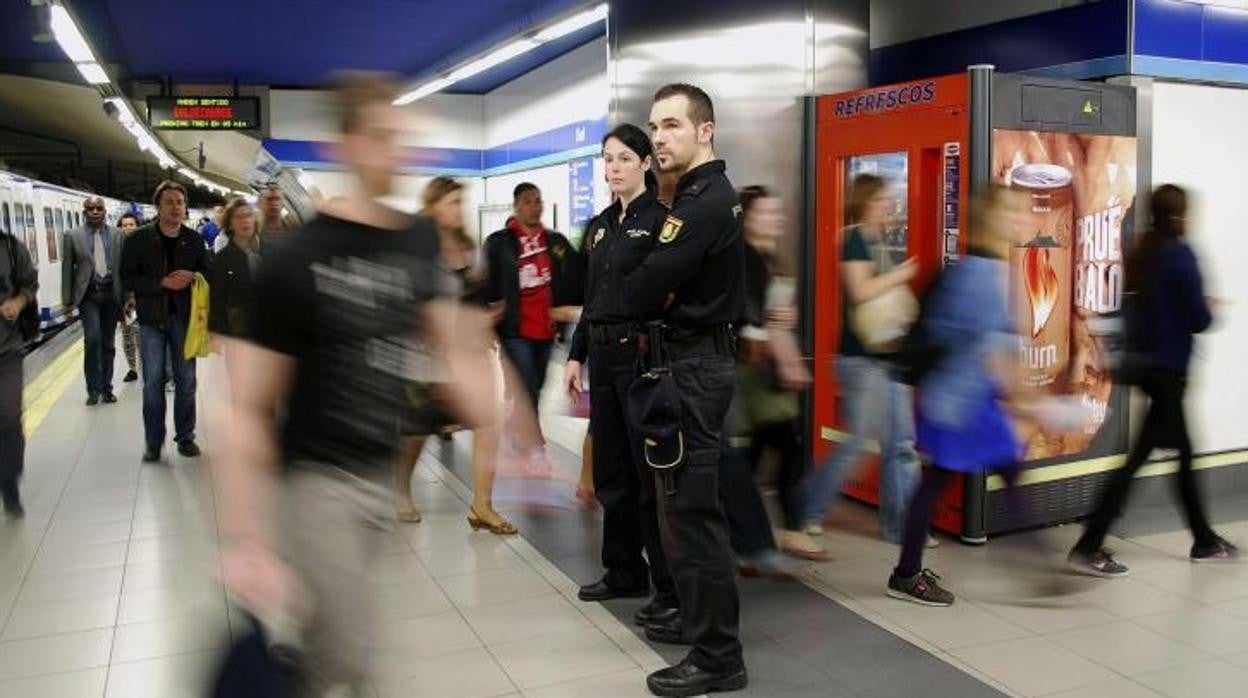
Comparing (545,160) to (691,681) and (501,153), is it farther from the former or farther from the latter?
(691,681)

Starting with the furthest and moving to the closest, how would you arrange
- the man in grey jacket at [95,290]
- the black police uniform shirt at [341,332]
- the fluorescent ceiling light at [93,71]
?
the fluorescent ceiling light at [93,71], the man in grey jacket at [95,290], the black police uniform shirt at [341,332]

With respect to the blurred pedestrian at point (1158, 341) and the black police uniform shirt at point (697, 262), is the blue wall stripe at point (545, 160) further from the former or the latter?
the black police uniform shirt at point (697, 262)

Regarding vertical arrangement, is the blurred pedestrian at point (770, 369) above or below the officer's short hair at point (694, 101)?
below

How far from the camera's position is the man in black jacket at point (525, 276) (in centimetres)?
495

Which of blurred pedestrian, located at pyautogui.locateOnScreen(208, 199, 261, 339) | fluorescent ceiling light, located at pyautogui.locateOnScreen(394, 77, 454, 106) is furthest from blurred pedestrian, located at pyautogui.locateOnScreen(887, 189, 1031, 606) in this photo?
fluorescent ceiling light, located at pyautogui.locateOnScreen(394, 77, 454, 106)

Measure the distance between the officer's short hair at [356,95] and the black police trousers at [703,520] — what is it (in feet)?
4.28

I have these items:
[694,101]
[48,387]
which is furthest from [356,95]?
[48,387]

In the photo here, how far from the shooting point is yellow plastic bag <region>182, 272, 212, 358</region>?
6281 millimetres

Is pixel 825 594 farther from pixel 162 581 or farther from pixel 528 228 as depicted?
→ pixel 162 581

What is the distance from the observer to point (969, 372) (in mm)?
3615

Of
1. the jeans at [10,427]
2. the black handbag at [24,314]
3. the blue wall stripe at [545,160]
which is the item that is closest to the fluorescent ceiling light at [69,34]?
the black handbag at [24,314]

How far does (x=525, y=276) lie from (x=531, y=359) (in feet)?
1.33

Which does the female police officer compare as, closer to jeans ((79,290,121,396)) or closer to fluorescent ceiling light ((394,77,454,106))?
jeans ((79,290,121,396))

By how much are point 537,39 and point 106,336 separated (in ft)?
14.9
